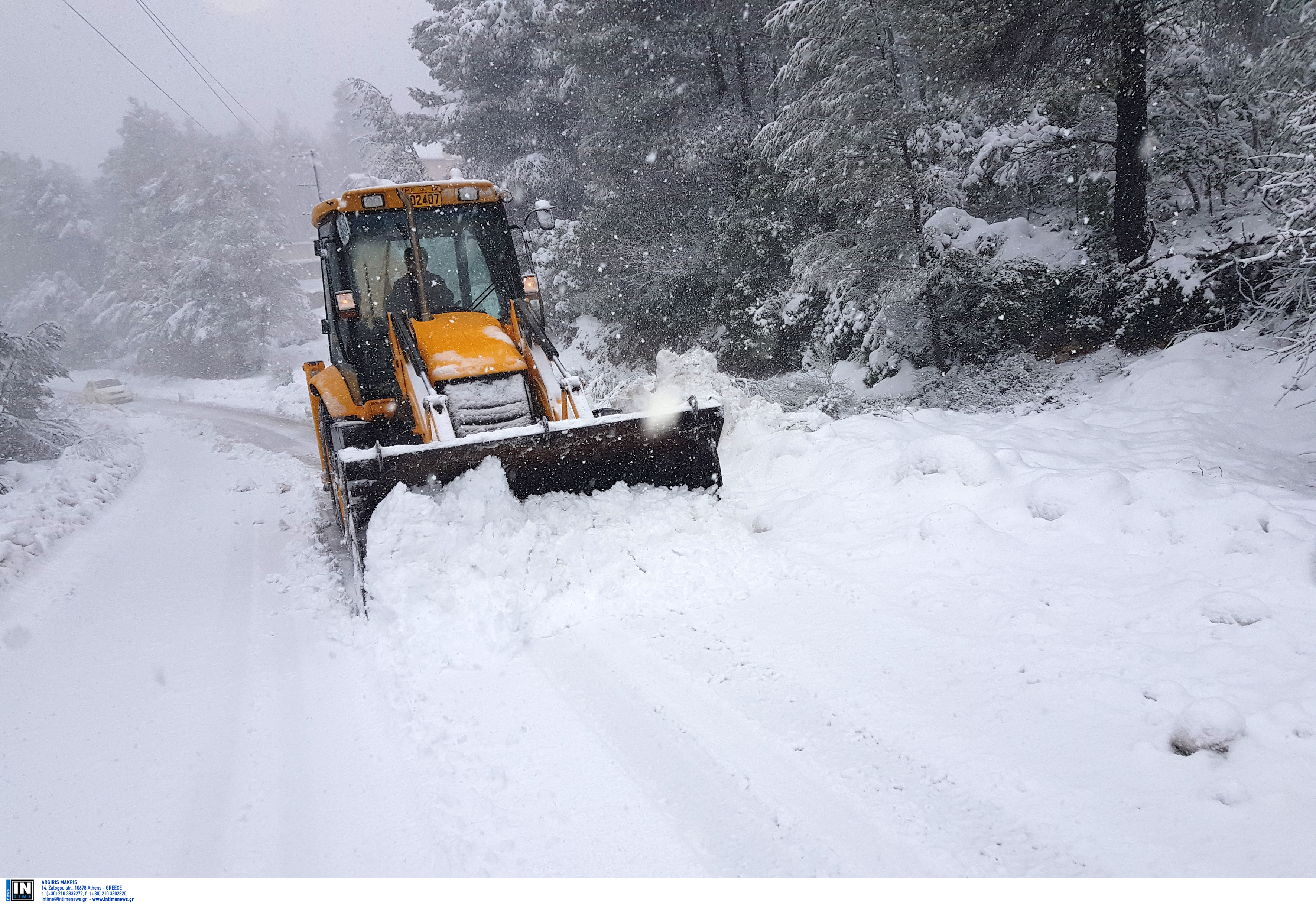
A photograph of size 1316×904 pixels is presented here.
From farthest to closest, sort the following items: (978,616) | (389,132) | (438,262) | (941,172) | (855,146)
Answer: (389,132) < (941,172) < (855,146) < (438,262) < (978,616)

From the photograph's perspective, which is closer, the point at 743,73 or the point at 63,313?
the point at 743,73

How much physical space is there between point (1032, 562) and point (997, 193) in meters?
9.62

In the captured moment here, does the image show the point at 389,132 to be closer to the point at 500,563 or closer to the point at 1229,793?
the point at 500,563

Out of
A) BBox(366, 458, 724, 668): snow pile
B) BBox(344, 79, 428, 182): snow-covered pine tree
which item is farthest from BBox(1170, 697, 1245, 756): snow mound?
BBox(344, 79, 428, 182): snow-covered pine tree

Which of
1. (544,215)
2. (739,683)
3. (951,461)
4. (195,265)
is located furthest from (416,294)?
(195,265)

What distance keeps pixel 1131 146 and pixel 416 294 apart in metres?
8.15

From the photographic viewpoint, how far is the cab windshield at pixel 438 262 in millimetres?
6047

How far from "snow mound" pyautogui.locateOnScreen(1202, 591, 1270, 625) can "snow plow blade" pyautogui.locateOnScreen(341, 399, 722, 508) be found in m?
3.02

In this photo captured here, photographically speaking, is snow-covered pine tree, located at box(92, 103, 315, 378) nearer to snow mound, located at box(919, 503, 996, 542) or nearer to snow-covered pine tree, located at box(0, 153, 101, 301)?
snow-covered pine tree, located at box(0, 153, 101, 301)

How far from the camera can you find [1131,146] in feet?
27.6

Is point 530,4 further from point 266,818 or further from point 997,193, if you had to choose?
point 266,818

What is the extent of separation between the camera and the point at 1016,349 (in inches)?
363

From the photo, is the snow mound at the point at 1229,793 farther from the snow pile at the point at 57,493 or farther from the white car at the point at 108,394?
the white car at the point at 108,394

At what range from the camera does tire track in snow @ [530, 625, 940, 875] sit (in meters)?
2.49
